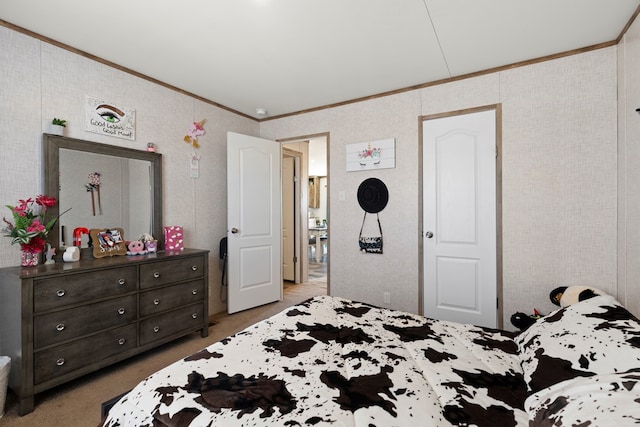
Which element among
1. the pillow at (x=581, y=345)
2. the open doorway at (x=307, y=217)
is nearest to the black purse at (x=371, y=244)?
the open doorway at (x=307, y=217)

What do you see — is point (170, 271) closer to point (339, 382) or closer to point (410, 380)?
point (339, 382)

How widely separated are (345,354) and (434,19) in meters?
2.19

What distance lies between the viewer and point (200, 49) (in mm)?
2428

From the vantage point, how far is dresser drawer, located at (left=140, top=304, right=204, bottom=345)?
2476 millimetres

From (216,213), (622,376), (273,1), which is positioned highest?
(273,1)

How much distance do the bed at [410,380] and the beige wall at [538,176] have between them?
55.2 inches

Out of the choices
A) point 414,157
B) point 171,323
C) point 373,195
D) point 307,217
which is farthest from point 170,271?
point 307,217

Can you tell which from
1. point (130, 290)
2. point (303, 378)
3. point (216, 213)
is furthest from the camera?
point (216, 213)

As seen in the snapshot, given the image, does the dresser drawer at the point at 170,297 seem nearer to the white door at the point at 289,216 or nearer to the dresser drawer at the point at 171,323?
the dresser drawer at the point at 171,323

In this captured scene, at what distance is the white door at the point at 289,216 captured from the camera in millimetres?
5160

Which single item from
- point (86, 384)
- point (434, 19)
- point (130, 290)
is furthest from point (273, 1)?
point (86, 384)

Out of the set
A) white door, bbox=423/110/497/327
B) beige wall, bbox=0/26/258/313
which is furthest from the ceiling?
white door, bbox=423/110/497/327

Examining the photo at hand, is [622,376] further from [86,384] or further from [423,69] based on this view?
[86,384]

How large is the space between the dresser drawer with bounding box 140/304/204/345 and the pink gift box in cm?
63
